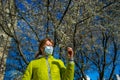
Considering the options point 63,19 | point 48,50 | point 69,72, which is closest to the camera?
point 69,72

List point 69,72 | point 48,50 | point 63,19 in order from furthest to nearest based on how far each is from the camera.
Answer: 1. point 63,19
2. point 48,50
3. point 69,72

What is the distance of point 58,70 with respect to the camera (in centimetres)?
482

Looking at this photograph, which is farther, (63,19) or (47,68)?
(63,19)

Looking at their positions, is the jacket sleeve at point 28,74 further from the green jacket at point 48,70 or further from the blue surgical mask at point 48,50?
the blue surgical mask at point 48,50

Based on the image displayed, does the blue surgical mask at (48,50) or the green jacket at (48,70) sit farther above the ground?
the blue surgical mask at (48,50)

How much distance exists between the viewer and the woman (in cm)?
468

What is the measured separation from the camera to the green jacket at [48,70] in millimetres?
Result: 4676

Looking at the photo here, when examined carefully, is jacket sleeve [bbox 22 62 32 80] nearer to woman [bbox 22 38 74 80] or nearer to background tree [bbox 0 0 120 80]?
woman [bbox 22 38 74 80]

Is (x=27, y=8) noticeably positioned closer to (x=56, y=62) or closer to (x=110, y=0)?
(x=110, y=0)

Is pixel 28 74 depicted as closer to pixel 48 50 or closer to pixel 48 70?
pixel 48 70

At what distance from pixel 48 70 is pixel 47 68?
0.12ft

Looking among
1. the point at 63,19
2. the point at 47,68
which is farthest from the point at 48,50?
the point at 63,19

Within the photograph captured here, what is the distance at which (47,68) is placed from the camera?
4.80 metres

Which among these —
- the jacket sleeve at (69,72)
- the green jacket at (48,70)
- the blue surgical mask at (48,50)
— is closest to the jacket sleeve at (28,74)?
the green jacket at (48,70)
